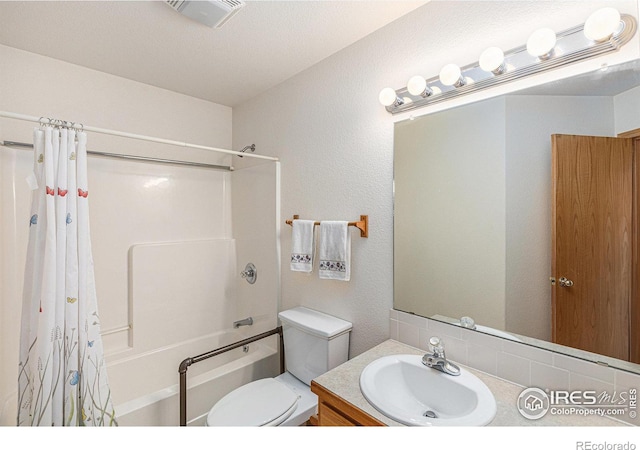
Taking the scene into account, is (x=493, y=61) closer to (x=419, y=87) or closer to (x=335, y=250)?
(x=419, y=87)

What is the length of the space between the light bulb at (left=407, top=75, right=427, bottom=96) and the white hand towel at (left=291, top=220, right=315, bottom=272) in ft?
2.87

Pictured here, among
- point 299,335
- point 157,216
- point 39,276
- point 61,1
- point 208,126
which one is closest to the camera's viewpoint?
point 39,276

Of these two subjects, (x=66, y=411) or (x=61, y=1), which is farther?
(x=61, y=1)

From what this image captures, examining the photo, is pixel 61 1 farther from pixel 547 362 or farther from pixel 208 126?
pixel 547 362

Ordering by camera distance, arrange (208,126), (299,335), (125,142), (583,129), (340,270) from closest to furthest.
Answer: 1. (583,129)
2. (340,270)
3. (299,335)
4. (125,142)
5. (208,126)

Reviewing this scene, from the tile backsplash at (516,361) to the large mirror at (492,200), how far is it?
28 mm

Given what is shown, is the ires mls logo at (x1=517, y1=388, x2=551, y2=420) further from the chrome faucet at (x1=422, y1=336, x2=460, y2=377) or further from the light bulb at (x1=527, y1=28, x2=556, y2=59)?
the light bulb at (x1=527, y1=28, x2=556, y2=59)

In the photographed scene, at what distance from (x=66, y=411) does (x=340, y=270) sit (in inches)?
50.4

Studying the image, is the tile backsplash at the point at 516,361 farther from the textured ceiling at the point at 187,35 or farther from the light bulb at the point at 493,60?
the textured ceiling at the point at 187,35

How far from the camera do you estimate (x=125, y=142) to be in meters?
1.98
